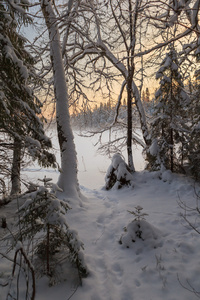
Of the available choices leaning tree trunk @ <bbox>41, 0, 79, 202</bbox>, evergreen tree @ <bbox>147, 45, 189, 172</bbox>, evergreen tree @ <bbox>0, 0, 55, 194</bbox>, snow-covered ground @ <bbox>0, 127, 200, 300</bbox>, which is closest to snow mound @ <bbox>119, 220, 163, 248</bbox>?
snow-covered ground @ <bbox>0, 127, 200, 300</bbox>

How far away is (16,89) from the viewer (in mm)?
3928

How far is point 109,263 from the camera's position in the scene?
131 inches

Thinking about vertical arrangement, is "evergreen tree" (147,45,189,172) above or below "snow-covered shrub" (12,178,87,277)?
above

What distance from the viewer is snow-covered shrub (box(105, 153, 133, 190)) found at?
9.01m

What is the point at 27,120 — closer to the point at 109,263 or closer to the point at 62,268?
the point at 62,268

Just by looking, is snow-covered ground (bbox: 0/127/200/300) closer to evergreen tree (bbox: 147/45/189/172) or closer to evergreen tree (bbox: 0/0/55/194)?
evergreen tree (bbox: 0/0/55/194)

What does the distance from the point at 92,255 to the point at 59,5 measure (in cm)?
1067

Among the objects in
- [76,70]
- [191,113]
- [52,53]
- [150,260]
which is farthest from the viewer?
[76,70]

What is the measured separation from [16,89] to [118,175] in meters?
6.55

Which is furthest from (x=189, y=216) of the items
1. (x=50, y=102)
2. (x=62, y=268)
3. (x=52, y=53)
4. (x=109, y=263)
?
(x=50, y=102)

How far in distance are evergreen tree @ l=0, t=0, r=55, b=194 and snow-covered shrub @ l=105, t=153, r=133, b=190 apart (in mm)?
5166

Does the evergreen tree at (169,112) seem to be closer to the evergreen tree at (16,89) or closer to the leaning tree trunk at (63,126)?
the leaning tree trunk at (63,126)

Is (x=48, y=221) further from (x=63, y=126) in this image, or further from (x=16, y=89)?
(x=63, y=126)

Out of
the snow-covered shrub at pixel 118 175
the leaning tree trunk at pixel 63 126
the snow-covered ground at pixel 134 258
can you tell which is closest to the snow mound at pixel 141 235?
the snow-covered ground at pixel 134 258
